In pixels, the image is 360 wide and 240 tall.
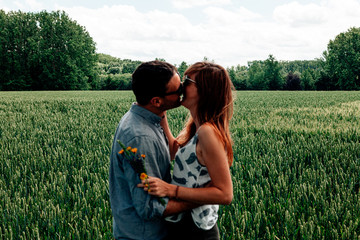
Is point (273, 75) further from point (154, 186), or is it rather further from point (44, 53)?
point (154, 186)

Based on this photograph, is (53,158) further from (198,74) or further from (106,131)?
(198,74)

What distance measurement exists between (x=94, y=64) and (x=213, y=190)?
6462 centimetres

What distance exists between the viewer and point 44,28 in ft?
193

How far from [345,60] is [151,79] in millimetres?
74820

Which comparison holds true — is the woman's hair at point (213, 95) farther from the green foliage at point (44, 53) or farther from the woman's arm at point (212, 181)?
the green foliage at point (44, 53)

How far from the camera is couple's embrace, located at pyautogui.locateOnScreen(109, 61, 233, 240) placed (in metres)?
1.40

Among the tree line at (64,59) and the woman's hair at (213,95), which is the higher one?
the tree line at (64,59)

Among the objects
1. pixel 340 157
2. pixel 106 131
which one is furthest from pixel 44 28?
pixel 340 157

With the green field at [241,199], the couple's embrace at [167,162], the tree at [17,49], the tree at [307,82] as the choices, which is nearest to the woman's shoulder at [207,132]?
the couple's embrace at [167,162]

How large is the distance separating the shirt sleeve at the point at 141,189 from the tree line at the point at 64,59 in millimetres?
57660

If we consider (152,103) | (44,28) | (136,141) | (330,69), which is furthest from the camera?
(330,69)

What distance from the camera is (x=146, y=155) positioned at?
4.56ft

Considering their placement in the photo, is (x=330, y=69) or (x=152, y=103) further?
(x=330, y=69)

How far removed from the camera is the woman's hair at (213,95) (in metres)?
1.63
